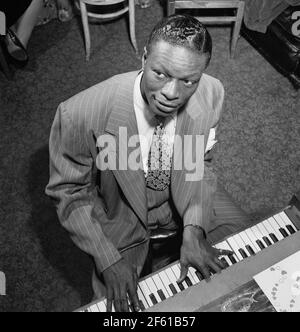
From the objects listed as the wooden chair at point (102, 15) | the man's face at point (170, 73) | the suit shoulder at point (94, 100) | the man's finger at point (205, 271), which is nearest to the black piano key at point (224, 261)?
the man's finger at point (205, 271)

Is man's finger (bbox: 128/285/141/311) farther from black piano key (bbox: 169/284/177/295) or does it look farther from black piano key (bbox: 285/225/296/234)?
black piano key (bbox: 285/225/296/234)

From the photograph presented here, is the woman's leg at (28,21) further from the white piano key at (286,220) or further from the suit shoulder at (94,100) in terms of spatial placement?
the white piano key at (286,220)

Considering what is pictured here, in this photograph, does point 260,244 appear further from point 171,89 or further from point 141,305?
point 171,89

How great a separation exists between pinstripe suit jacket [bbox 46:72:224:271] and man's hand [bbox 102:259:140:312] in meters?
0.05

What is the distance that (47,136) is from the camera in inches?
138

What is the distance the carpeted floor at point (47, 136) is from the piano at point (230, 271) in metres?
1.14

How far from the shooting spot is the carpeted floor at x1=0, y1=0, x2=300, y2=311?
9.55 feet

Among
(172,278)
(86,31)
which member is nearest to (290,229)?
(172,278)

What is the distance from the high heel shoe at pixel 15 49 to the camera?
12.1 feet

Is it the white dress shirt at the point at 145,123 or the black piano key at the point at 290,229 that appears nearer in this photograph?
the white dress shirt at the point at 145,123

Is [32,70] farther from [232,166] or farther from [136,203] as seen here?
[136,203]

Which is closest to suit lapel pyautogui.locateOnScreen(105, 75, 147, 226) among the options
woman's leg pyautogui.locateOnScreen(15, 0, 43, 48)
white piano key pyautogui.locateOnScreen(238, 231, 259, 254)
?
white piano key pyautogui.locateOnScreen(238, 231, 259, 254)

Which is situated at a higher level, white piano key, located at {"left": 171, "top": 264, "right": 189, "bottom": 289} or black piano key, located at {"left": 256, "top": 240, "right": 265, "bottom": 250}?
black piano key, located at {"left": 256, "top": 240, "right": 265, "bottom": 250}

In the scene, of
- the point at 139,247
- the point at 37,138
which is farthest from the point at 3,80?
the point at 139,247
